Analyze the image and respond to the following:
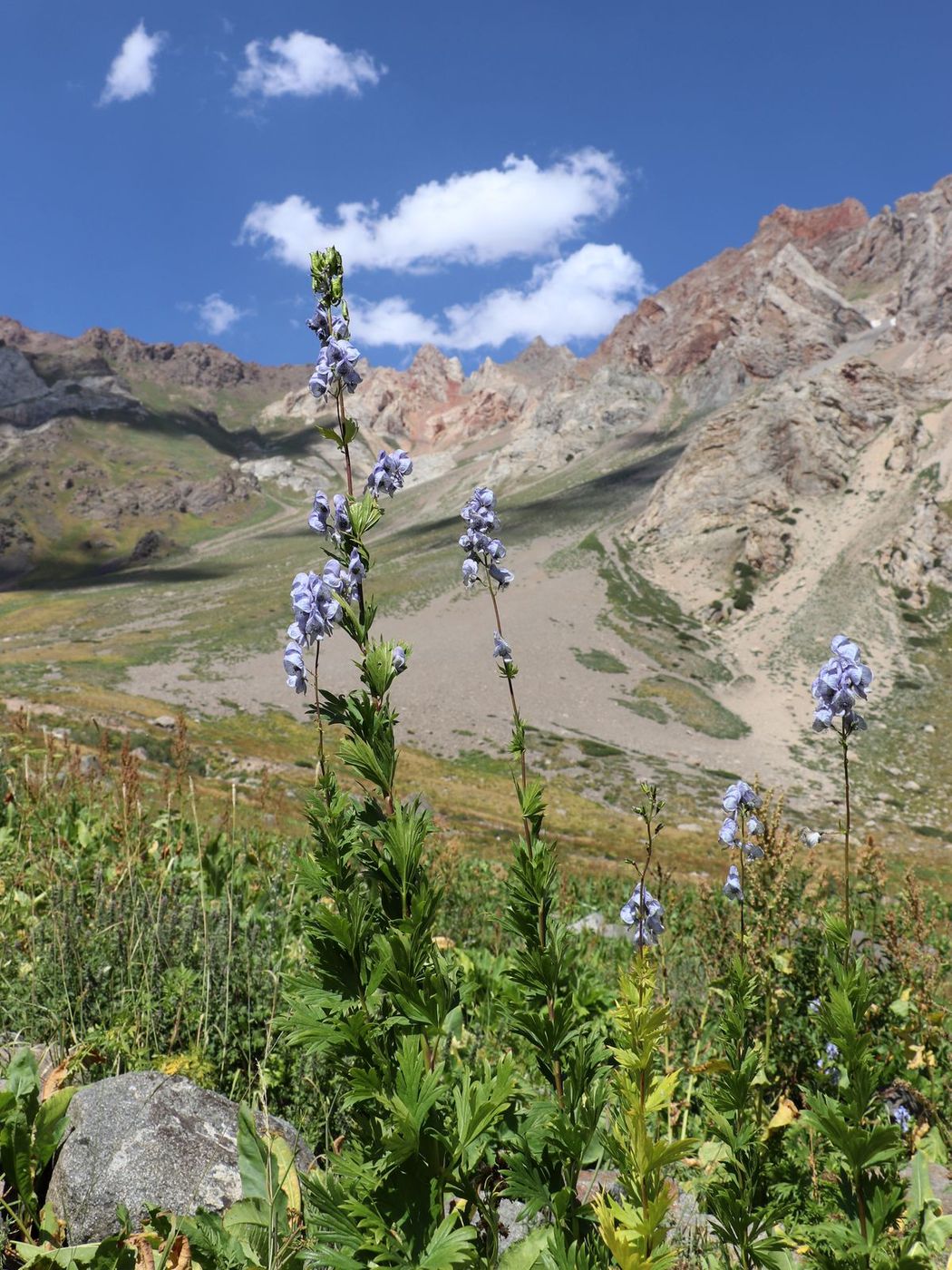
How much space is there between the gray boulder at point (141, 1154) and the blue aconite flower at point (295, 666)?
181 centimetres

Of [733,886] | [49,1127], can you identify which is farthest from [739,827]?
[49,1127]

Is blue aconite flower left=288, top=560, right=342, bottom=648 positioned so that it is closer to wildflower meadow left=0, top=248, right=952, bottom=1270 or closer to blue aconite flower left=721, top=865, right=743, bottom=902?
wildflower meadow left=0, top=248, right=952, bottom=1270

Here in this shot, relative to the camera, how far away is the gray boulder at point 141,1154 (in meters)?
2.78

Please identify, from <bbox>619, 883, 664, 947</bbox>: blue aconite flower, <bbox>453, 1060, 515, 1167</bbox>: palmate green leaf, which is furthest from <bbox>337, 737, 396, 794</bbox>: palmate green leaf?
<bbox>619, 883, 664, 947</bbox>: blue aconite flower

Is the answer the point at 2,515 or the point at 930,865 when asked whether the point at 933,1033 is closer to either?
the point at 930,865

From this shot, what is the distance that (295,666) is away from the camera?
3.24 meters

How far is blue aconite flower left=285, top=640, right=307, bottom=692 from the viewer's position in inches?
126

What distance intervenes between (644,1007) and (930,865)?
35842mm

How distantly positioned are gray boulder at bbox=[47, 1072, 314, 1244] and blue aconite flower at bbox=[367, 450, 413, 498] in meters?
2.68

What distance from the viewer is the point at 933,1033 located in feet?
15.0

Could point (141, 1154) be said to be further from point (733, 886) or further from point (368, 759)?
point (733, 886)

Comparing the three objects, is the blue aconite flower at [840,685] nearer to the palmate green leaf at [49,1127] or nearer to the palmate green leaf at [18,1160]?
the palmate green leaf at [49,1127]

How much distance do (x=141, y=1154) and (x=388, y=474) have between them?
2.99 m

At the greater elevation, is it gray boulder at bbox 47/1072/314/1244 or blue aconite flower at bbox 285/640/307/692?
blue aconite flower at bbox 285/640/307/692
